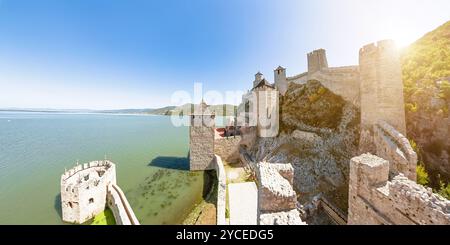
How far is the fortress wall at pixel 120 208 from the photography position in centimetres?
1089

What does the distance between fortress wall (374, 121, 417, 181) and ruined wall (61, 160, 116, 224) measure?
18.7 m

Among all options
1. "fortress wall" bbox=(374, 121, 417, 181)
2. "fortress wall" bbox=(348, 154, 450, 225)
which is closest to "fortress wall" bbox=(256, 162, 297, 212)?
"fortress wall" bbox=(348, 154, 450, 225)

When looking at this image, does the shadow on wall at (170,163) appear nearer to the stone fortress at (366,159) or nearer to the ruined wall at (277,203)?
the stone fortress at (366,159)

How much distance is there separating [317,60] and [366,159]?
1971cm

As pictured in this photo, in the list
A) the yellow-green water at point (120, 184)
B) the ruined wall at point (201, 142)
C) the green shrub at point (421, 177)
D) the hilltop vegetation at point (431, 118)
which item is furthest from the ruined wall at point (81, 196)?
the hilltop vegetation at point (431, 118)

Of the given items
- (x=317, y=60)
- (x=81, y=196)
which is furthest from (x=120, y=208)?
(x=317, y=60)

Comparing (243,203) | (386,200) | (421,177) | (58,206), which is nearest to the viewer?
(386,200)

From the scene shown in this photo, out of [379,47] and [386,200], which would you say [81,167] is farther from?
[379,47]

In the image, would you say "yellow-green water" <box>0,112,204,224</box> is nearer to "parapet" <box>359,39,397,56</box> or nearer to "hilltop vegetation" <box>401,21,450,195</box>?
"hilltop vegetation" <box>401,21,450,195</box>

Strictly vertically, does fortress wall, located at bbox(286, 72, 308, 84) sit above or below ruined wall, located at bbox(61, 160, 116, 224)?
above

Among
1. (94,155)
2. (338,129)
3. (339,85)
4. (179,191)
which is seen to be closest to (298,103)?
(339,85)

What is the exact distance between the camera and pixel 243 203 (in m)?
11.2

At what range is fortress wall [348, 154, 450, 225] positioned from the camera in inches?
190

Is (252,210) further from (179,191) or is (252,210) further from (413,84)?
(413,84)
